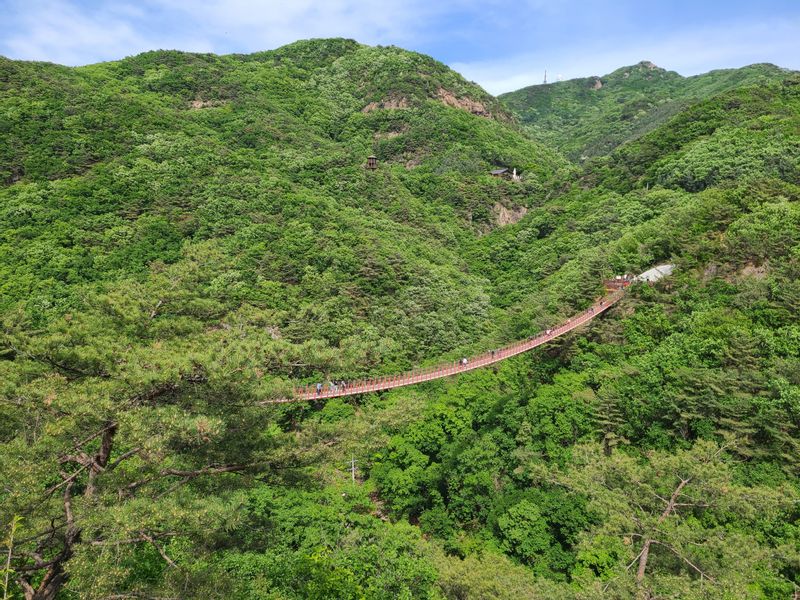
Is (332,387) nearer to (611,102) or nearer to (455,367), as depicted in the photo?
(455,367)

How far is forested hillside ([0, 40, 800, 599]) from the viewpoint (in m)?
8.88

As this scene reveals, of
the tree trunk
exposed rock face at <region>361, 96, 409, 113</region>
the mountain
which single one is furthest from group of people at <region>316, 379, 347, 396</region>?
the mountain

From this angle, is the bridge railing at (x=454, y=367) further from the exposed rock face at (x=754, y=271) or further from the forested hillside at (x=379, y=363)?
the exposed rock face at (x=754, y=271)

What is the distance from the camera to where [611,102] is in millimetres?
124438

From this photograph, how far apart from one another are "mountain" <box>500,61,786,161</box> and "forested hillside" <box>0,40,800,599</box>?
38.3 metres

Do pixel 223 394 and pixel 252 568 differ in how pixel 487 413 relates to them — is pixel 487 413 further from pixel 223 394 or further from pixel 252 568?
pixel 223 394

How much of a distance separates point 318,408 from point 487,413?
31.1 feet

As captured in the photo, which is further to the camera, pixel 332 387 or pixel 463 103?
pixel 463 103

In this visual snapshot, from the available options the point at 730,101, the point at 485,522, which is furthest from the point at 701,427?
the point at 730,101

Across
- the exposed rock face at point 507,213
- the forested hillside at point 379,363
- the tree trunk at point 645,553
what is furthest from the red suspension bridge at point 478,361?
the exposed rock face at point 507,213

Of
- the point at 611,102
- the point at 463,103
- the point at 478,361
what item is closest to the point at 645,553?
the point at 478,361

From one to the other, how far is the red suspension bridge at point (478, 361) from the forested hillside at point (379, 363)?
88cm

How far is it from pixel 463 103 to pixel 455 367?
63529 millimetres

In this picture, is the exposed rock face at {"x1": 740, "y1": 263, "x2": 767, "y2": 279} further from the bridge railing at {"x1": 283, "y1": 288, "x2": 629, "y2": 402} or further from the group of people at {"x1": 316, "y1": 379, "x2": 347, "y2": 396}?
the group of people at {"x1": 316, "y1": 379, "x2": 347, "y2": 396}
